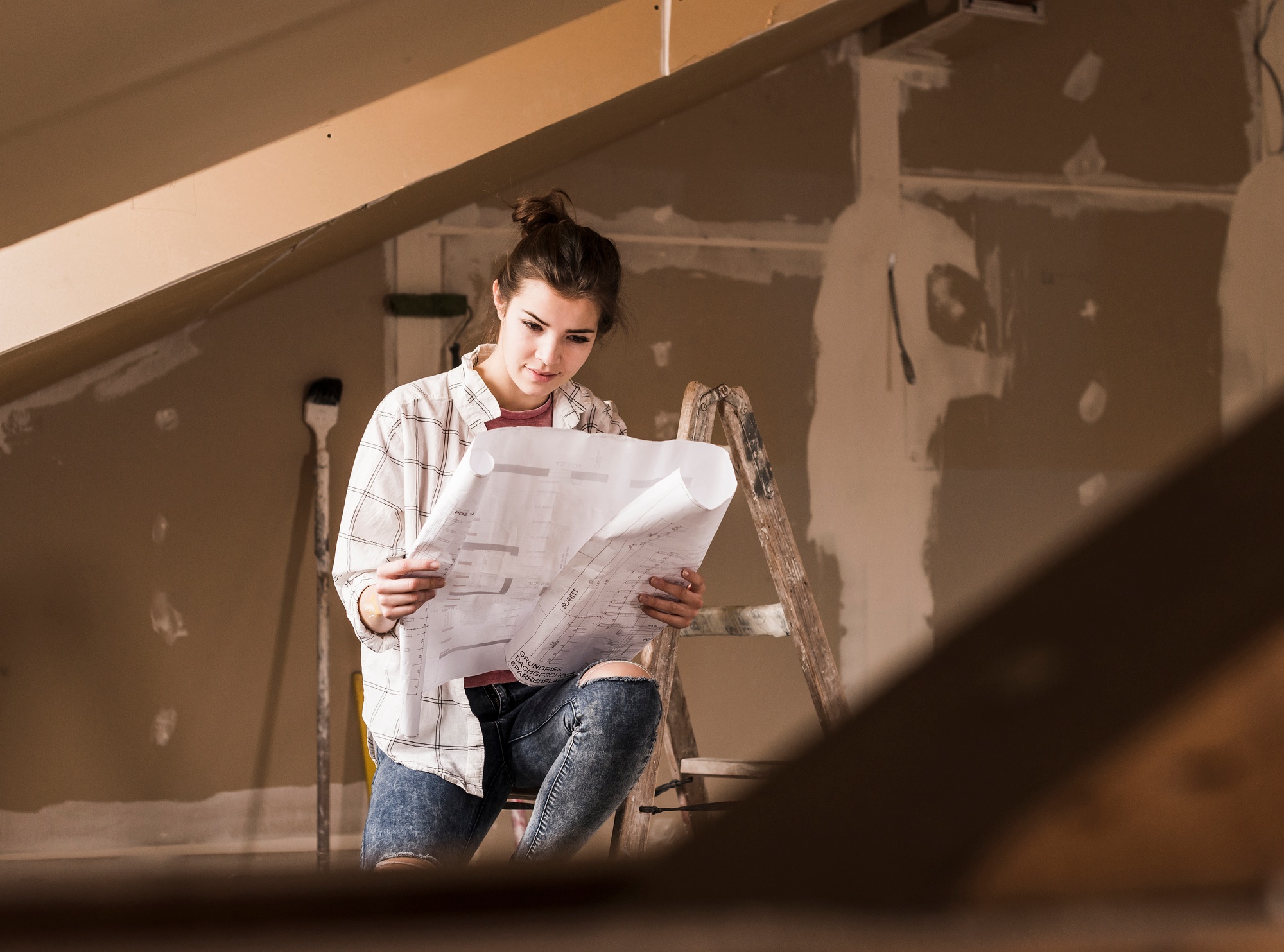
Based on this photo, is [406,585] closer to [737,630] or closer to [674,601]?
[674,601]

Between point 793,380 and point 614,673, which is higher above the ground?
point 793,380

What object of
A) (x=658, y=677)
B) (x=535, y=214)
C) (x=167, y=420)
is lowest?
(x=658, y=677)

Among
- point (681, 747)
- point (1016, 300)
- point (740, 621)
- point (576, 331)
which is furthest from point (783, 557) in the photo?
point (1016, 300)

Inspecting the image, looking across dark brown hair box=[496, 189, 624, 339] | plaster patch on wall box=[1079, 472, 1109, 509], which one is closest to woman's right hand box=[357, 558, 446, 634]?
dark brown hair box=[496, 189, 624, 339]

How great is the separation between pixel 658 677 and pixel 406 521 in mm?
509

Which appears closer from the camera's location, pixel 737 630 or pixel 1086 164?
pixel 737 630

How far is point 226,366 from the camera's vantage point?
2719mm

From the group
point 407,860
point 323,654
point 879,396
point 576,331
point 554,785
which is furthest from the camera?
point 879,396

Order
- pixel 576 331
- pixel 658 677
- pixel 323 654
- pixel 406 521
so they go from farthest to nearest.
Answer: pixel 323 654 → pixel 658 677 → pixel 576 331 → pixel 406 521

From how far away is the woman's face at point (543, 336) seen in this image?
1532 millimetres

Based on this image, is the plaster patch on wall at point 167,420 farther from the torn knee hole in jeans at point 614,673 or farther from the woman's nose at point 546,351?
the torn knee hole in jeans at point 614,673

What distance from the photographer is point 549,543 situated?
1290 millimetres

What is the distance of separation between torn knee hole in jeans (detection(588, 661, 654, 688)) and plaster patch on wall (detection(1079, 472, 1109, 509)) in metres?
2.34

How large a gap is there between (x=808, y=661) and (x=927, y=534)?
157 cm
